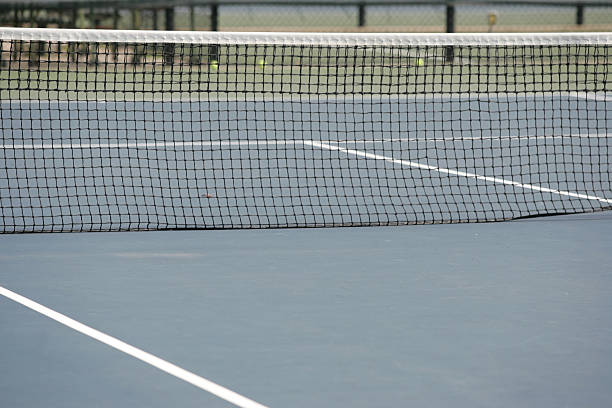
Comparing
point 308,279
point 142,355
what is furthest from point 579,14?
point 142,355

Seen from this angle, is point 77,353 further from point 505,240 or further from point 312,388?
point 505,240

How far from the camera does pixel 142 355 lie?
3.90m

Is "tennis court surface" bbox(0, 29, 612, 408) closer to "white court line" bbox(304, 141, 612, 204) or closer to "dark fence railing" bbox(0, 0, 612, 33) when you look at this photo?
"white court line" bbox(304, 141, 612, 204)

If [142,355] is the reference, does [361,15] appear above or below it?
above

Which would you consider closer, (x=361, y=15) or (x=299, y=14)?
(x=299, y=14)

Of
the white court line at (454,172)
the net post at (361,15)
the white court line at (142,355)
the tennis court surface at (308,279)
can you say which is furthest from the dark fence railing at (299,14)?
the white court line at (142,355)

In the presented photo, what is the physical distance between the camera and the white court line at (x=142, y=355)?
347cm

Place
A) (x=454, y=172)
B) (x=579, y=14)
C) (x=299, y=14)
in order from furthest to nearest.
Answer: (x=579, y=14) → (x=299, y=14) → (x=454, y=172)

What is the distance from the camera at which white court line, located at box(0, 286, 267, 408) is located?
3.47 meters

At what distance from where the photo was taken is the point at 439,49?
16.8 metres

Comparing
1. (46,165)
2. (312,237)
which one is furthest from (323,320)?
(46,165)

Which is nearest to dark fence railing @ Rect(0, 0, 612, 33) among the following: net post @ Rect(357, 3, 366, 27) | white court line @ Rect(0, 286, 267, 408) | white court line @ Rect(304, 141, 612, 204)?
net post @ Rect(357, 3, 366, 27)

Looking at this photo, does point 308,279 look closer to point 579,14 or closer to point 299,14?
point 299,14

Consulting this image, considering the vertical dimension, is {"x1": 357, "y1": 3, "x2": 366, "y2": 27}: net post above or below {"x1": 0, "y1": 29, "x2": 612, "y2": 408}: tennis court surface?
above
